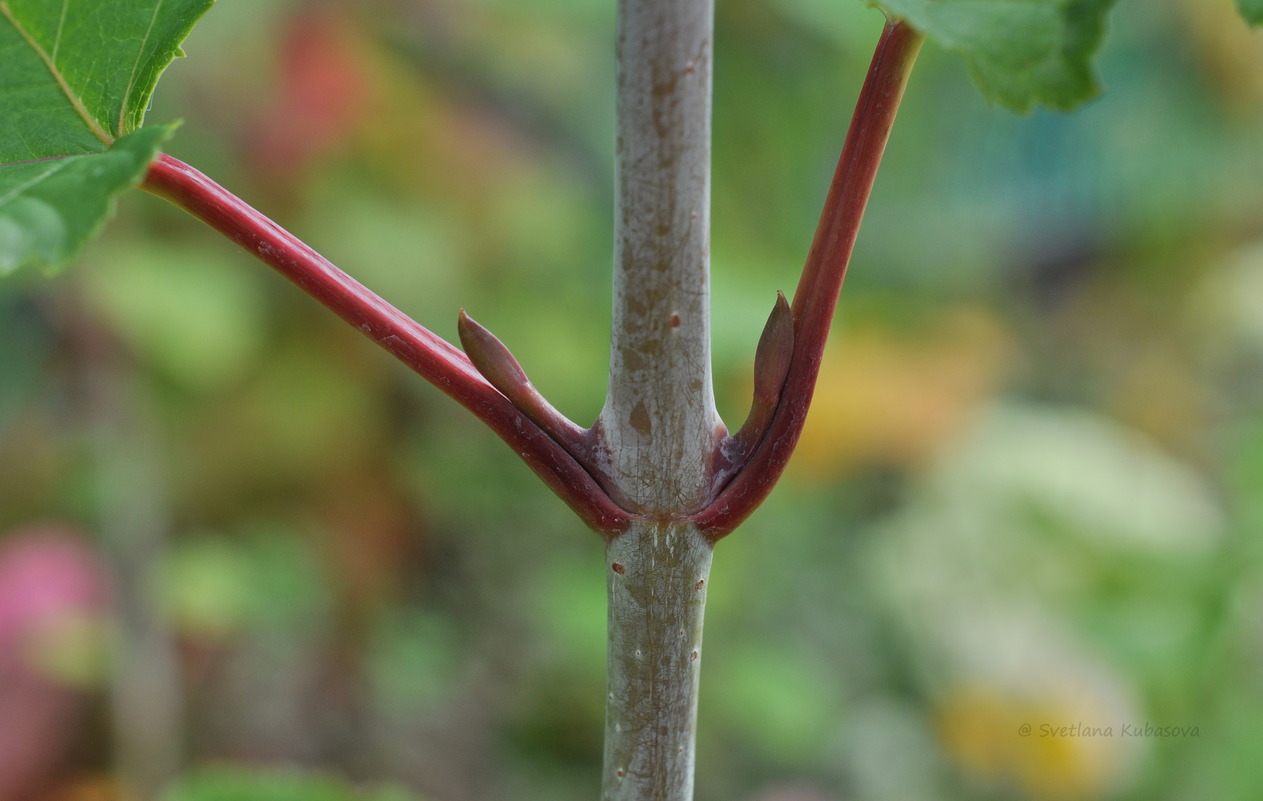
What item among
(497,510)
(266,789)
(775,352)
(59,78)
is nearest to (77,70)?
(59,78)

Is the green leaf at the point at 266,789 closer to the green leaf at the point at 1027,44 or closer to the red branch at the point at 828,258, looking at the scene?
the red branch at the point at 828,258

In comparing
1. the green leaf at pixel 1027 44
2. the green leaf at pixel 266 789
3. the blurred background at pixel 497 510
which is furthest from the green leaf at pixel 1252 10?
the blurred background at pixel 497 510

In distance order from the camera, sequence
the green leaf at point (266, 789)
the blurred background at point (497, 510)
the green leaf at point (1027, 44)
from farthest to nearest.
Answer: the blurred background at point (497, 510) → the green leaf at point (266, 789) → the green leaf at point (1027, 44)

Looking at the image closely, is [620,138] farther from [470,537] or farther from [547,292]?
[470,537]

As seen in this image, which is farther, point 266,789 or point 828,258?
point 266,789

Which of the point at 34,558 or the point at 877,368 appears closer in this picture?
the point at 34,558

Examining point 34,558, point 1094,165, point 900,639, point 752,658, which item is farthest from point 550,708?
point 1094,165

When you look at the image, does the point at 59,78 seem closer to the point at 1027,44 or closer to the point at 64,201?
the point at 64,201
